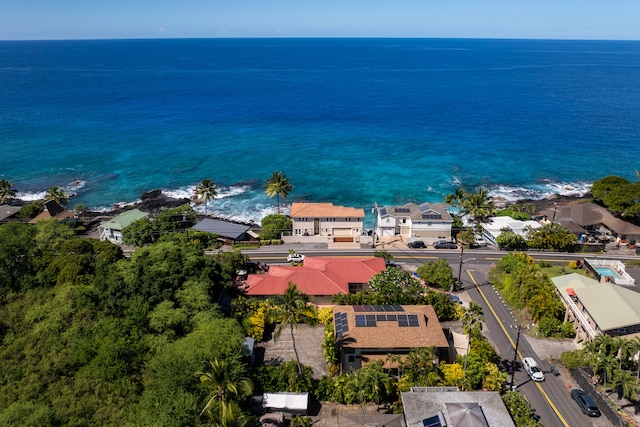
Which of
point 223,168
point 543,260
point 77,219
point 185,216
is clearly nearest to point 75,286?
point 185,216

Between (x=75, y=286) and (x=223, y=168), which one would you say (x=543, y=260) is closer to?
(x=75, y=286)

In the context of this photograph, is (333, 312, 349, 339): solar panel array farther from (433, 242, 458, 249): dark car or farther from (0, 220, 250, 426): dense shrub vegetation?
(433, 242, 458, 249): dark car

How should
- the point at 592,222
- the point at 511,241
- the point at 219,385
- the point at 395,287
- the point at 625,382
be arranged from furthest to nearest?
the point at 592,222 < the point at 511,241 < the point at 395,287 < the point at 625,382 < the point at 219,385

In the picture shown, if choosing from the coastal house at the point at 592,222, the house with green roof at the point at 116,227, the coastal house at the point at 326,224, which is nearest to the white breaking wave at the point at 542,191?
the coastal house at the point at 592,222

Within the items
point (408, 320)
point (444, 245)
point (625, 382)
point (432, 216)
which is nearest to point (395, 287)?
point (408, 320)

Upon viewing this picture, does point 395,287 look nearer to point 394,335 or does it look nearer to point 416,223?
point 394,335
